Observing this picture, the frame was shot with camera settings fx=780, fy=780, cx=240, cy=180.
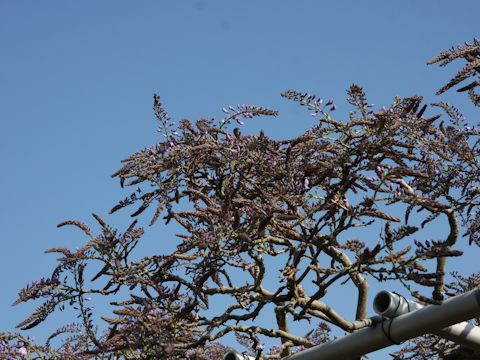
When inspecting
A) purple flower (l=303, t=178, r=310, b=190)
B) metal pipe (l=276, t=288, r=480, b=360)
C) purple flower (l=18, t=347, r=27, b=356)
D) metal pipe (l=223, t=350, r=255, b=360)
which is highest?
purple flower (l=303, t=178, r=310, b=190)

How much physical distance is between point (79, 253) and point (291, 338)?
1.64 meters

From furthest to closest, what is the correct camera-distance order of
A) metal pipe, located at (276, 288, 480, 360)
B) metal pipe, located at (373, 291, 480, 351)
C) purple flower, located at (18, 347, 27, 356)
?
purple flower, located at (18, 347, 27, 356) < metal pipe, located at (373, 291, 480, 351) < metal pipe, located at (276, 288, 480, 360)

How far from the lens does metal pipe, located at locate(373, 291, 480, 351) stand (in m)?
4.70

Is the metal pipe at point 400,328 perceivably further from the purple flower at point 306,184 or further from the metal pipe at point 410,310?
the purple flower at point 306,184

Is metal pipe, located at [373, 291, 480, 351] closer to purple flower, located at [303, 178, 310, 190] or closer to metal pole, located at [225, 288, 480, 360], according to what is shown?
metal pole, located at [225, 288, 480, 360]

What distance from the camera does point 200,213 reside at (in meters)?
4.68

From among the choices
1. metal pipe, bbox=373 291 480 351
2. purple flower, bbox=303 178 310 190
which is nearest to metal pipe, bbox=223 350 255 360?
metal pipe, bbox=373 291 480 351

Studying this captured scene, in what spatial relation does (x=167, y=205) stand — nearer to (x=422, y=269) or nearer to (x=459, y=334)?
(x=422, y=269)

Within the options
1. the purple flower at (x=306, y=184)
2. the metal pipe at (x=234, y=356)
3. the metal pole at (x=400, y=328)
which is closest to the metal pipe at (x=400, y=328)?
the metal pole at (x=400, y=328)

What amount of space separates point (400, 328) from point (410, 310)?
13cm

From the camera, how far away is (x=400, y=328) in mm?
4672

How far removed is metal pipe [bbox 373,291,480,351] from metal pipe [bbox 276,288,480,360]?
2.0 inches

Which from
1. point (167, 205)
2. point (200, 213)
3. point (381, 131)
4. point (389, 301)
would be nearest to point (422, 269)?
point (389, 301)

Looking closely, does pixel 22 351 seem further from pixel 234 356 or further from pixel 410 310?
pixel 410 310
